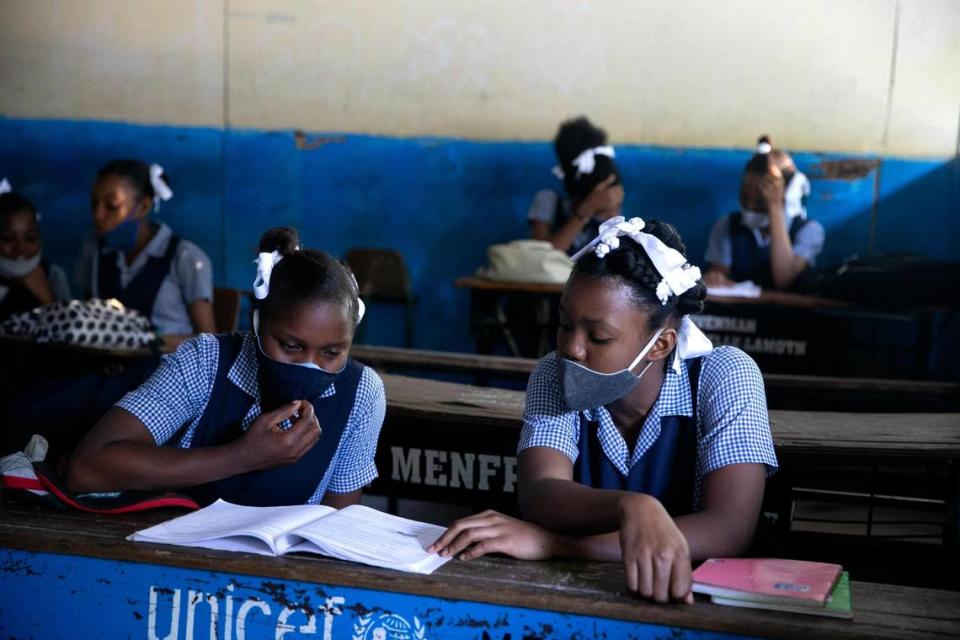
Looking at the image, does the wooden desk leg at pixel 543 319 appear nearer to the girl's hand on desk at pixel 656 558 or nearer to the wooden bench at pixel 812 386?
the wooden bench at pixel 812 386

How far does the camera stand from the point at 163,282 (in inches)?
165

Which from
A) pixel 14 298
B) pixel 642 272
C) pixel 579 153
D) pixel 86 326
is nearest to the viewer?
pixel 642 272

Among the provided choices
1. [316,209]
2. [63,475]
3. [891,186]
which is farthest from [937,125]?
[63,475]

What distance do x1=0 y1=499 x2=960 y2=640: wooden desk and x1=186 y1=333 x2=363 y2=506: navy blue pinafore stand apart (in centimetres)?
40

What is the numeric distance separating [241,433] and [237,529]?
524mm

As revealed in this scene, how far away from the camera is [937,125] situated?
517cm

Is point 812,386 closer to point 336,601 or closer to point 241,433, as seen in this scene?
point 241,433

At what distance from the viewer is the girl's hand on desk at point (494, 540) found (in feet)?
5.01

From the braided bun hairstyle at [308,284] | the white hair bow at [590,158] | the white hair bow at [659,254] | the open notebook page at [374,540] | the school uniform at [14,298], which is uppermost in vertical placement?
the white hair bow at [590,158]

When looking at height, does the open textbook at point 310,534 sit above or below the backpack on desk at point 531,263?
below

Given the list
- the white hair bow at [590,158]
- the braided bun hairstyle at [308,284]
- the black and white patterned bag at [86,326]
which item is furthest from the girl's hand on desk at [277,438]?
the white hair bow at [590,158]

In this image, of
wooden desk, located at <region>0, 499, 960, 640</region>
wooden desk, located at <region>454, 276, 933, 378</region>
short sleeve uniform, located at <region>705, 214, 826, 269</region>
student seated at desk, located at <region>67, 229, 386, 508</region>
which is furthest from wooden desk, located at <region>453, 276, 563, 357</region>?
wooden desk, located at <region>0, 499, 960, 640</region>

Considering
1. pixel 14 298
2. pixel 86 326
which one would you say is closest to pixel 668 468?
pixel 86 326

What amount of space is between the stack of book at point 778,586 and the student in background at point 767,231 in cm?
351
